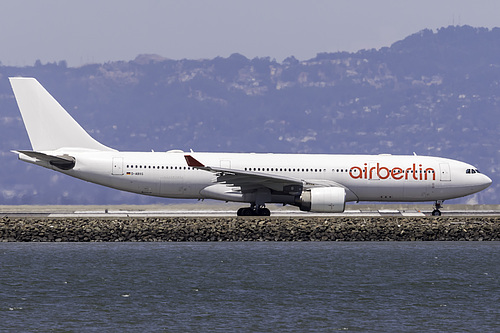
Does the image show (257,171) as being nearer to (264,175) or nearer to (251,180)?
(251,180)

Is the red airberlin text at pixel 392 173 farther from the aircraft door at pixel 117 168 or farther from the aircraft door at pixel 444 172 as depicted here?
the aircraft door at pixel 117 168

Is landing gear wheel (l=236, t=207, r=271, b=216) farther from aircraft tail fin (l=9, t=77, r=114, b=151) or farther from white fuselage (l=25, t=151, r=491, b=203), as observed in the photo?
aircraft tail fin (l=9, t=77, r=114, b=151)

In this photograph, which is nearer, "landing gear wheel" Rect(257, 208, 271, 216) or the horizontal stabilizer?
the horizontal stabilizer

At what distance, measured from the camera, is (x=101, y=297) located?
31.9 m

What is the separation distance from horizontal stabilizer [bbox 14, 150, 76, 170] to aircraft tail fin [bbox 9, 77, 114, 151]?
2.56 metres

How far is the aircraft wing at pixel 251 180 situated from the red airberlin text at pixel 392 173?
3190mm

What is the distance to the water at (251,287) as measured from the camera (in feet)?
91.1

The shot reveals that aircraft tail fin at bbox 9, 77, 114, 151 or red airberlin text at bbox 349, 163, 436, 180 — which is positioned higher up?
aircraft tail fin at bbox 9, 77, 114, 151

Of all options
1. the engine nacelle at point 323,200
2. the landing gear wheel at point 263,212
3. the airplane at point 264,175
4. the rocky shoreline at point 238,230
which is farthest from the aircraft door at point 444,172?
the landing gear wheel at point 263,212

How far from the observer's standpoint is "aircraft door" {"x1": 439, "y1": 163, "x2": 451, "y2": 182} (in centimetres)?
5403

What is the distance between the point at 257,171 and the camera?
5250cm

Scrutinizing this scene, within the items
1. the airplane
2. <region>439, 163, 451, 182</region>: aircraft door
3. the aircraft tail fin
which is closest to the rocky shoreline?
the airplane

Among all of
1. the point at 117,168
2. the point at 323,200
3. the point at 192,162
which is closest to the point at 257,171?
the point at 192,162

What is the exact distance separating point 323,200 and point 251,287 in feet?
53.0
